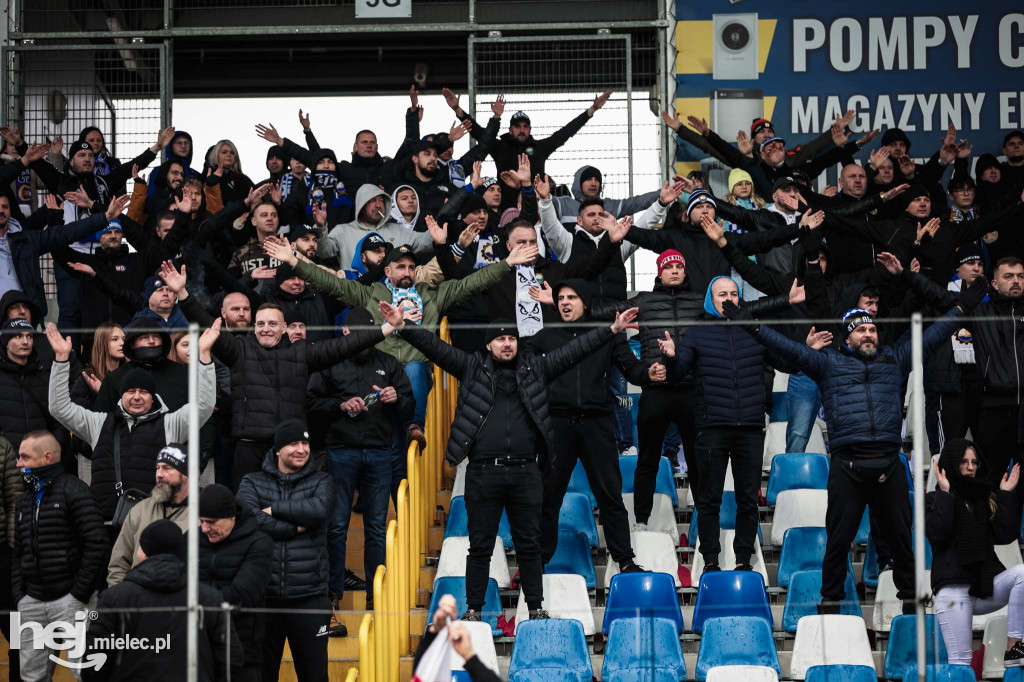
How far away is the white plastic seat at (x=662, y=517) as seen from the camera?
10320mm

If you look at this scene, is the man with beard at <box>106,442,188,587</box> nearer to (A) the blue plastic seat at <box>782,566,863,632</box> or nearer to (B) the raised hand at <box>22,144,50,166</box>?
(A) the blue plastic seat at <box>782,566,863,632</box>

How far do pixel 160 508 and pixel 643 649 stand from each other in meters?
2.67

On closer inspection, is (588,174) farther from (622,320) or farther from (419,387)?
(622,320)

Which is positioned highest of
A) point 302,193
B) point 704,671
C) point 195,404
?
point 302,193

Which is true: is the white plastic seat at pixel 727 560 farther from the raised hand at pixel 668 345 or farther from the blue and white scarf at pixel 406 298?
the blue and white scarf at pixel 406 298

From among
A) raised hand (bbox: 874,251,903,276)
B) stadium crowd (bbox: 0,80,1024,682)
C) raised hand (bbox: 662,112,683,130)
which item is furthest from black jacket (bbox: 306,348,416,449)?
raised hand (bbox: 662,112,683,130)

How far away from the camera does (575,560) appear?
31.8 ft

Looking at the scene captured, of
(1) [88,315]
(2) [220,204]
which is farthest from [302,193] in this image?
(1) [88,315]

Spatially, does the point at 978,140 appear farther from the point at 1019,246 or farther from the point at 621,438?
the point at 621,438

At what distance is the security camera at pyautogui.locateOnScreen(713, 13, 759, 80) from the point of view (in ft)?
49.9

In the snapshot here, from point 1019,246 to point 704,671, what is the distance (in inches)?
246

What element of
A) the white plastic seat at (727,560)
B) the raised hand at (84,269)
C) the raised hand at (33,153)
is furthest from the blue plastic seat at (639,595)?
the raised hand at (33,153)

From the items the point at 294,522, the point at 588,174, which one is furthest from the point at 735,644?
the point at 588,174

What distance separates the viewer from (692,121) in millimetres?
13586
